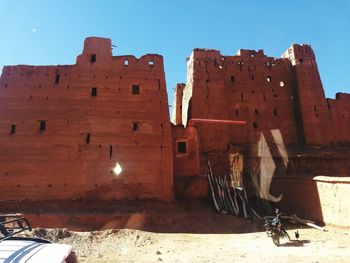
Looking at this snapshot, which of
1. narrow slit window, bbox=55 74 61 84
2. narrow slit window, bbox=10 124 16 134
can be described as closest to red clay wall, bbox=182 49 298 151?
narrow slit window, bbox=55 74 61 84

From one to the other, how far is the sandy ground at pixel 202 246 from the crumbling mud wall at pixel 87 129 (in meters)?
4.64

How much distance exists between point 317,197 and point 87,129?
13.4 meters

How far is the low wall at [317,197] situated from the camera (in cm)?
1315

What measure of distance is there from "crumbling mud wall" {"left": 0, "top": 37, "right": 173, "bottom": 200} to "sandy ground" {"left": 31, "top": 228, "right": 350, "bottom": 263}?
183 inches

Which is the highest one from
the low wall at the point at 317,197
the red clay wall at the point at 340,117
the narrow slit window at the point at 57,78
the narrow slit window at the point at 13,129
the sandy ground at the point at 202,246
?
the narrow slit window at the point at 57,78

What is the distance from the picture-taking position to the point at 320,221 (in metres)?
14.8

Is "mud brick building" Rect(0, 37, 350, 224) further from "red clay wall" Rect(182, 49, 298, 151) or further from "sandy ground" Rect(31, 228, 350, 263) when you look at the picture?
"sandy ground" Rect(31, 228, 350, 263)

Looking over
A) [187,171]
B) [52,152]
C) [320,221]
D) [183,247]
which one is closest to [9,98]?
[52,152]

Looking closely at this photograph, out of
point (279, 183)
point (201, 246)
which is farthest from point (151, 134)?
point (279, 183)

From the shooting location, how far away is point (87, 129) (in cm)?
1841

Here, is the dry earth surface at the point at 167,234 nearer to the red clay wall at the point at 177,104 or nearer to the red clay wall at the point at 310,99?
the red clay wall at the point at 177,104

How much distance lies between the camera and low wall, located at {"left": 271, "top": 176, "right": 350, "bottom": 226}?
1315 centimetres

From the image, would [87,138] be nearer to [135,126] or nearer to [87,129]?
[87,129]

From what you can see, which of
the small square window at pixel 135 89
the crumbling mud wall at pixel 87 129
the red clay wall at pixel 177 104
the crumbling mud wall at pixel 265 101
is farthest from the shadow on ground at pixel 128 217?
the red clay wall at pixel 177 104
